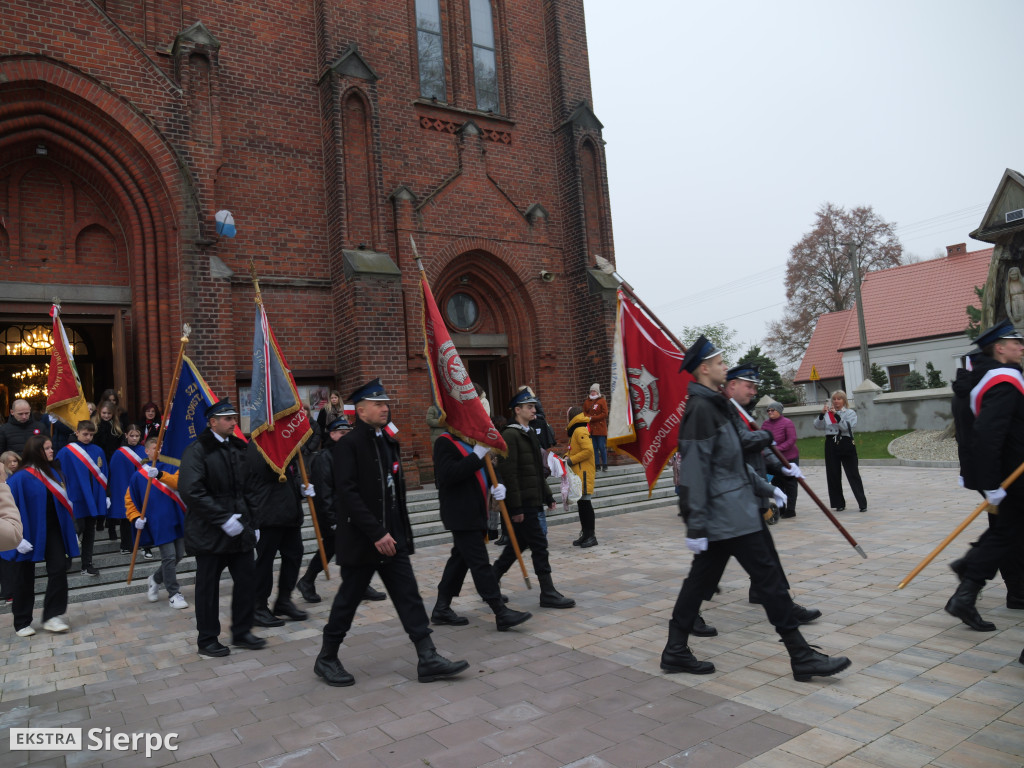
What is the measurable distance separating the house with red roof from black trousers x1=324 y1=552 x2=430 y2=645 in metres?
33.5

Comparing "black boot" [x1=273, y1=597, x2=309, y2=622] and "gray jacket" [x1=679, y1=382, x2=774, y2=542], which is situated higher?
"gray jacket" [x1=679, y1=382, x2=774, y2=542]

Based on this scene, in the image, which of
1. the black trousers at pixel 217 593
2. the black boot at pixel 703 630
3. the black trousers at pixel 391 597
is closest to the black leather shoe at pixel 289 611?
the black trousers at pixel 217 593

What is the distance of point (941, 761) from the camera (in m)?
3.15

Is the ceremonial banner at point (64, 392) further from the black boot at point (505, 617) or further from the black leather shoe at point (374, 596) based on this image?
the black boot at point (505, 617)

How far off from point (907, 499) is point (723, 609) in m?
7.15

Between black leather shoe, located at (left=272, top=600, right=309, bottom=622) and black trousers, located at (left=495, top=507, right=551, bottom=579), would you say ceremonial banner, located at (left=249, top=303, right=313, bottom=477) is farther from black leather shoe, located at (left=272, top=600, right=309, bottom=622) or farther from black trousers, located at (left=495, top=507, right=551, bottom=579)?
black trousers, located at (left=495, top=507, right=551, bottom=579)

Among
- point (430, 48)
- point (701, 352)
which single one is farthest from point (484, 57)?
point (701, 352)

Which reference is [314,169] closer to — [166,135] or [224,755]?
[166,135]

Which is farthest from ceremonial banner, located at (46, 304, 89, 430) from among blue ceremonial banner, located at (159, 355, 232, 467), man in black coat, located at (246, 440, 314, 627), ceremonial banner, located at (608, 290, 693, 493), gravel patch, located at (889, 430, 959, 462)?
gravel patch, located at (889, 430, 959, 462)

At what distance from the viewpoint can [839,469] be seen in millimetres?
10859

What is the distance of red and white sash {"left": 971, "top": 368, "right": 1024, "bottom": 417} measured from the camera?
16.3ft

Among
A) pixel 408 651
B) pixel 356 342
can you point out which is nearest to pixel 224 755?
pixel 408 651

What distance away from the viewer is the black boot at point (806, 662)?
419cm

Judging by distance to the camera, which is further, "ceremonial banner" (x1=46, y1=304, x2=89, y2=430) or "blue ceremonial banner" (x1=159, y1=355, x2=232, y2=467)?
"ceremonial banner" (x1=46, y1=304, x2=89, y2=430)
